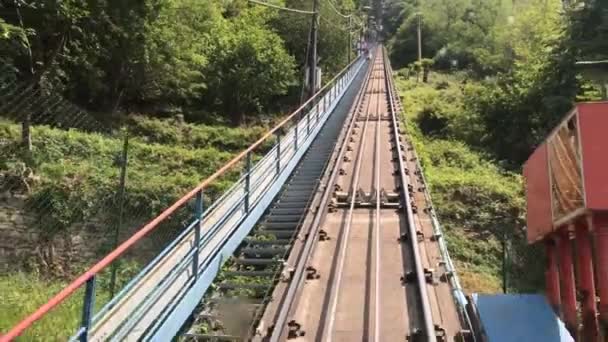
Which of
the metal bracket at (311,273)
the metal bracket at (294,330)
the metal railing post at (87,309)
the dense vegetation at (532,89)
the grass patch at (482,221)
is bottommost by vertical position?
the grass patch at (482,221)

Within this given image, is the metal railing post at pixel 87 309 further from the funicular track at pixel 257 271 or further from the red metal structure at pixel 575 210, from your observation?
the red metal structure at pixel 575 210

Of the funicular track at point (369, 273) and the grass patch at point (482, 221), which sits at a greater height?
the funicular track at point (369, 273)

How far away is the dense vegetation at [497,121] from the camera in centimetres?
1333

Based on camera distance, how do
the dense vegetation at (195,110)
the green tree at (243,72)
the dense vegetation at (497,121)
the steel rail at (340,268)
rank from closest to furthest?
the steel rail at (340,268), the dense vegetation at (195,110), the dense vegetation at (497,121), the green tree at (243,72)

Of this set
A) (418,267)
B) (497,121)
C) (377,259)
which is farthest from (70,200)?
(497,121)

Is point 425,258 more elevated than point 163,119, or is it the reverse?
point 163,119

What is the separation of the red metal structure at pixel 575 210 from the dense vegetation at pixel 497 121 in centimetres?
456

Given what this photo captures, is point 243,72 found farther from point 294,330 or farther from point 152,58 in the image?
point 294,330

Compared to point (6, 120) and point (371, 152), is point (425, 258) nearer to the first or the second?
point (371, 152)

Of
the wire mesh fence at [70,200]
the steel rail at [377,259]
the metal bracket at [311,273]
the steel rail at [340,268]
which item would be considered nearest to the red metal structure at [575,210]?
the steel rail at [377,259]

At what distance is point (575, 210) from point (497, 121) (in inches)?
821

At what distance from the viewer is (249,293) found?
21.5ft

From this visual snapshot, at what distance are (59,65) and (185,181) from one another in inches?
322

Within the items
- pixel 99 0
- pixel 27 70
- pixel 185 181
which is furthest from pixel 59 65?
pixel 185 181
